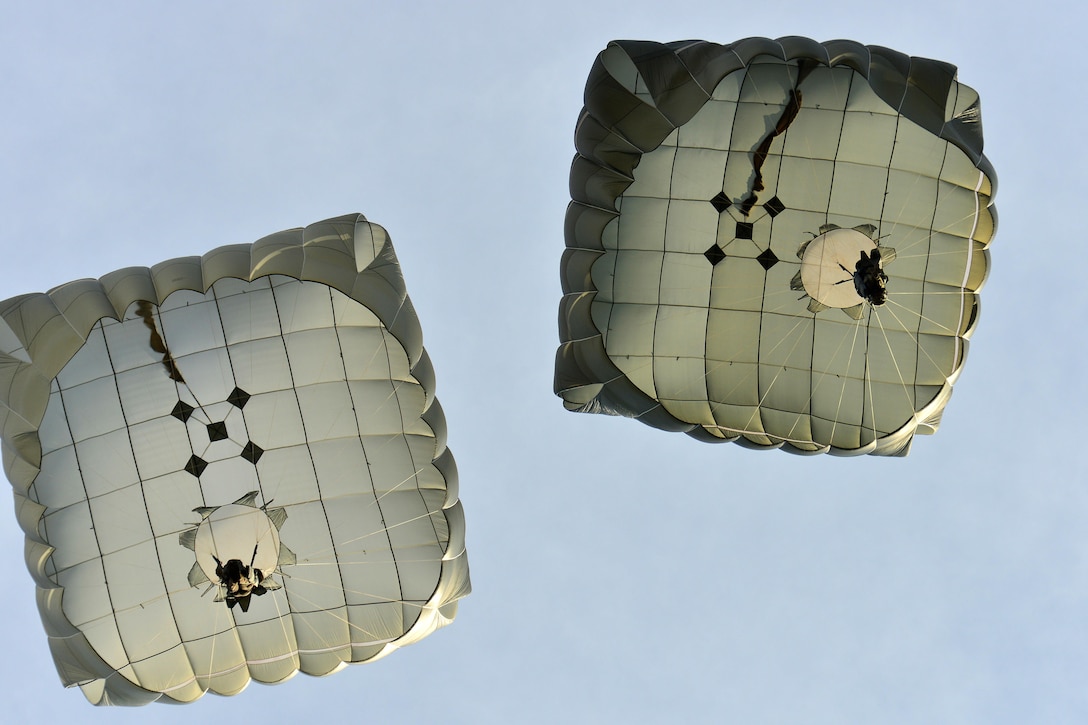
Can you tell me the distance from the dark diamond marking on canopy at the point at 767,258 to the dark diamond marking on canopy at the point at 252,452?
764 cm

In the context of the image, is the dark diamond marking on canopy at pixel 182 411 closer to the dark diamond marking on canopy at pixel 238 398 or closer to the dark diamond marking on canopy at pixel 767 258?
the dark diamond marking on canopy at pixel 238 398

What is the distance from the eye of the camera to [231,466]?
59.2 ft

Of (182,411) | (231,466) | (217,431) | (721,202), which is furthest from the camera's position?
(721,202)

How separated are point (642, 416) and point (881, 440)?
3504 mm

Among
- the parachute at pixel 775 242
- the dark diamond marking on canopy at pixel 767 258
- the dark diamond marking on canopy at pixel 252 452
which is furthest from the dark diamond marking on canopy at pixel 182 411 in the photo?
→ the dark diamond marking on canopy at pixel 767 258

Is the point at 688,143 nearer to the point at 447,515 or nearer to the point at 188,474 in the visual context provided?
the point at 447,515

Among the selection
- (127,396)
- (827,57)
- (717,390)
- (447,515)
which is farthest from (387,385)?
(827,57)

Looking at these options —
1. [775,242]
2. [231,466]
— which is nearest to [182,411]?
[231,466]

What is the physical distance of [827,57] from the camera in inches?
687

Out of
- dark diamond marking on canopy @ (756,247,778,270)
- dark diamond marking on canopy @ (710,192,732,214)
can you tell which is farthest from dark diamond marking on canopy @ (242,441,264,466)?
dark diamond marking on canopy @ (756,247,778,270)

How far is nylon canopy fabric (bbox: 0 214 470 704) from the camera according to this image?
1734 cm

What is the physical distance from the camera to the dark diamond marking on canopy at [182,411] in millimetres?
17781

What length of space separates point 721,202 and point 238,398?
7.37m

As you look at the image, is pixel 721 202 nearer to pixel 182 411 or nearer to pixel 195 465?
pixel 182 411
